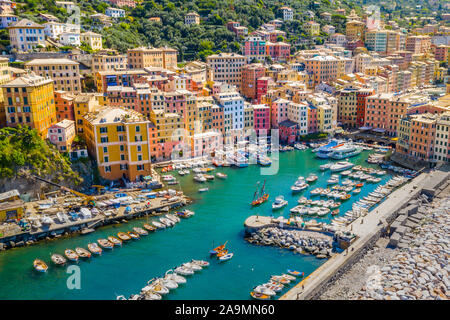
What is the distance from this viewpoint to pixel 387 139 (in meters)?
49.8

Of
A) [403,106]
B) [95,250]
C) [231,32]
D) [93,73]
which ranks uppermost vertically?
[231,32]

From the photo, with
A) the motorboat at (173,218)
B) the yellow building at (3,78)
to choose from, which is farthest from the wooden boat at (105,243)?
the yellow building at (3,78)

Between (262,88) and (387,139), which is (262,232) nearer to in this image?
(387,139)

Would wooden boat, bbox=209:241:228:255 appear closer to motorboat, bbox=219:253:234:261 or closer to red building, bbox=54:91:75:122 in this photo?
motorboat, bbox=219:253:234:261

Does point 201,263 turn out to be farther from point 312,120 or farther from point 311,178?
point 312,120

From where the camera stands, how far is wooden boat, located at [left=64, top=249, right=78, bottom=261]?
25078 mm

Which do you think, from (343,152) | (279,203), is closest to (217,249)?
(279,203)

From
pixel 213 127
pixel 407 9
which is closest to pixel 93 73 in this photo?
pixel 213 127

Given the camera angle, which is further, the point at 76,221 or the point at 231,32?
the point at 231,32

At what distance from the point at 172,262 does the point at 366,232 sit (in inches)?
478

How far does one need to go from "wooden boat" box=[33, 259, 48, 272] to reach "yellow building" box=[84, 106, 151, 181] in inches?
482

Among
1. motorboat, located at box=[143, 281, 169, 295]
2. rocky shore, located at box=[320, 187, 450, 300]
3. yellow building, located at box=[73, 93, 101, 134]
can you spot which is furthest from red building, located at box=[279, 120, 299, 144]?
motorboat, located at box=[143, 281, 169, 295]

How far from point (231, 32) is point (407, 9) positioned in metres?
85.8

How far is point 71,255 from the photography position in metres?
25.3
